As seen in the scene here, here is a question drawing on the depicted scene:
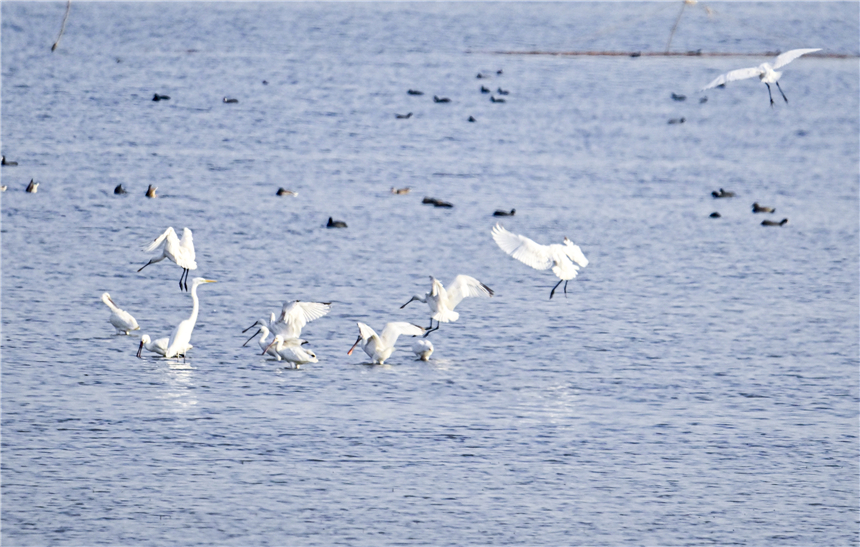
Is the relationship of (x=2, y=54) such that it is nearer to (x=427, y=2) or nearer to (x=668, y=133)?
(x=668, y=133)

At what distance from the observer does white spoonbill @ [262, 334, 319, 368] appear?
16203mm

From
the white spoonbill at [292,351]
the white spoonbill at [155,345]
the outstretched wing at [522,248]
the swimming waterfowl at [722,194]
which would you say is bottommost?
the white spoonbill at [155,345]

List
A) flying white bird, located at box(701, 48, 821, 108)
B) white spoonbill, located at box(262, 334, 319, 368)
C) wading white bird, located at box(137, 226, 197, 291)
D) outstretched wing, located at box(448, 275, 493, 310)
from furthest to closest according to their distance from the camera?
flying white bird, located at box(701, 48, 821, 108), wading white bird, located at box(137, 226, 197, 291), outstretched wing, located at box(448, 275, 493, 310), white spoonbill, located at box(262, 334, 319, 368)

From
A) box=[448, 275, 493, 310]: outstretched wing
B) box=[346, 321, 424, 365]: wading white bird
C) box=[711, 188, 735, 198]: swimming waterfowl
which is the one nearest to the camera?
box=[346, 321, 424, 365]: wading white bird

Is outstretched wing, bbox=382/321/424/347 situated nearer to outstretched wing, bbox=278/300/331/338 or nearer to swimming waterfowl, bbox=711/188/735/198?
outstretched wing, bbox=278/300/331/338

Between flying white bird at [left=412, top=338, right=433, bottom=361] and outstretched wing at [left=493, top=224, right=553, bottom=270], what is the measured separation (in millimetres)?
1662

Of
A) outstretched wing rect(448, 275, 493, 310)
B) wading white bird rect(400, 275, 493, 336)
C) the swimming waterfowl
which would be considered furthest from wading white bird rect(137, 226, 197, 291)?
the swimming waterfowl

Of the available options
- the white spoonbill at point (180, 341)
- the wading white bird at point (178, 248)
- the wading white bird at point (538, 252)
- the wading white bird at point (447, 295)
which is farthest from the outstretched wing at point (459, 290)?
the wading white bird at point (178, 248)

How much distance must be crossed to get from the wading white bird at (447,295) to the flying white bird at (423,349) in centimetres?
17

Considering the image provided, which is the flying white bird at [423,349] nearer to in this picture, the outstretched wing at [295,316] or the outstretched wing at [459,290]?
the outstretched wing at [459,290]

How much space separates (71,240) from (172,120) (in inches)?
835

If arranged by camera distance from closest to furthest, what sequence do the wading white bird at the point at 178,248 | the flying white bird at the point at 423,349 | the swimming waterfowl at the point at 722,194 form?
the flying white bird at the point at 423,349, the wading white bird at the point at 178,248, the swimming waterfowl at the point at 722,194

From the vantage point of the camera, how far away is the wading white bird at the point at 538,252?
16703 mm

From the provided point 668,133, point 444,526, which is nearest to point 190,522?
point 444,526
